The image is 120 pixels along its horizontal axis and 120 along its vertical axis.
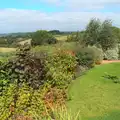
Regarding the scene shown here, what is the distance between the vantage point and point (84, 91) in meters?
15.4

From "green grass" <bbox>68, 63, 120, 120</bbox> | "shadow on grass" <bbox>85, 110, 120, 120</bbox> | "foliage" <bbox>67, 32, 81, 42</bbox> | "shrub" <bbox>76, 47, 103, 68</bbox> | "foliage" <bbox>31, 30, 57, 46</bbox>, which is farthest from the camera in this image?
"foliage" <bbox>31, 30, 57, 46</bbox>

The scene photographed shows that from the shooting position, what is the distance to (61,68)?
639 inches

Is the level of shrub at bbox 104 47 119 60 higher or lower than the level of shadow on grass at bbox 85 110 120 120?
lower

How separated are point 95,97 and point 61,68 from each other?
2.85 m

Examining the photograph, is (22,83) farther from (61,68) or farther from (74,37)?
(74,37)

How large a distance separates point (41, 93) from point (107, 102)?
10.8ft

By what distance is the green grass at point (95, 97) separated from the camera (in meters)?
11.4

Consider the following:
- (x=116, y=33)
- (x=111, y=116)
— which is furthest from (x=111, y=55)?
(x=111, y=116)

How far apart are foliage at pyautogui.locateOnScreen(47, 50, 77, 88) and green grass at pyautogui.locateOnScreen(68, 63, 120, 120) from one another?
58 cm

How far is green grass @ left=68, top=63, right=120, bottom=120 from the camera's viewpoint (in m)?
11.4

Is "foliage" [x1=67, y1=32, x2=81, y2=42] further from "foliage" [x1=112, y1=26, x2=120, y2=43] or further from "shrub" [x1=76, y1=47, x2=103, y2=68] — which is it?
"shrub" [x1=76, y1=47, x2=103, y2=68]

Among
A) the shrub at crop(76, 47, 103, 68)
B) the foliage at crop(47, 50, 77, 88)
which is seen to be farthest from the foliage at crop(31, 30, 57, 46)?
the foliage at crop(47, 50, 77, 88)

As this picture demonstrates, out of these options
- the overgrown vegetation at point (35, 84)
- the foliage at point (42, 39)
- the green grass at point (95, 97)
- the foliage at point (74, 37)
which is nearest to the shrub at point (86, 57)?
the green grass at point (95, 97)

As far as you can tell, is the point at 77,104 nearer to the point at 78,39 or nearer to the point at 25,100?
the point at 25,100
